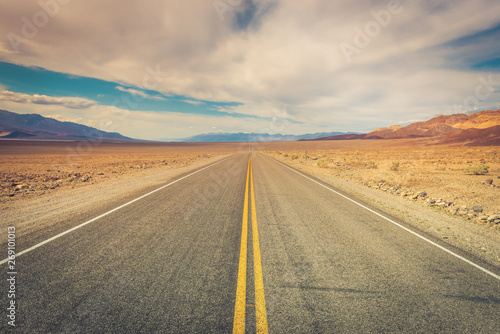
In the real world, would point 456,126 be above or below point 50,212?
above

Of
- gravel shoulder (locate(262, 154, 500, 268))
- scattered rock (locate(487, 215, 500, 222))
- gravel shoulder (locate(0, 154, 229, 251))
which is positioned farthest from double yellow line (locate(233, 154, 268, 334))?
scattered rock (locate(487, 215, 500, 222))

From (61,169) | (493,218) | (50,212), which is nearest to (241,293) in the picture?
(50,212)

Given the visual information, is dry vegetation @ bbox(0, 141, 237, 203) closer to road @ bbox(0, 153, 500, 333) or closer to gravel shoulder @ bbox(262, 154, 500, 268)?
road @ bbox(0, 153, 500, 333)

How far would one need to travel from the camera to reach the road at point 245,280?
7.88 ft

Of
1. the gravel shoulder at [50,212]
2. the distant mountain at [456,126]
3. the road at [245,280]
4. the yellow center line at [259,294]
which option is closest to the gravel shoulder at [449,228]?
the road at [245,280]

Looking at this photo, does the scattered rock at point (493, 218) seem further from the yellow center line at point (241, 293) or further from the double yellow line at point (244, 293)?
the yellow center line at point (241, 293)

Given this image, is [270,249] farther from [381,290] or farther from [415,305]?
[415,305]

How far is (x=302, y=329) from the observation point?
2.31m

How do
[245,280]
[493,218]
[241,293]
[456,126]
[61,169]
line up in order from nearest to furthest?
[241,293]
[245,280]
[493,218]
[61,169]
[456,126]

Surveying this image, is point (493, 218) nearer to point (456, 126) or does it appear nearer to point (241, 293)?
point (241, 293)

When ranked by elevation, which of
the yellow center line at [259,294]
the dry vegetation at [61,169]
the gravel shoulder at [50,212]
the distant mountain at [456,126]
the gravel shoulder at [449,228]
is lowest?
the dry vegetation at [61,169]

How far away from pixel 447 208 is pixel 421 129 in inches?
8111

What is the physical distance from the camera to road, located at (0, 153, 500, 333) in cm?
240

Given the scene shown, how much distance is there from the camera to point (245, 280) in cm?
307
